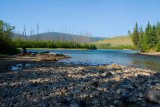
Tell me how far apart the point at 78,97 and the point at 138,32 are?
17338 cm

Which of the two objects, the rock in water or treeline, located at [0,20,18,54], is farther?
treeline, located at [0,20,18,54]

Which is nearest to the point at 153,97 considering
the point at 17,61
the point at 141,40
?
the point at 17,61

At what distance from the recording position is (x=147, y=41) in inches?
6294

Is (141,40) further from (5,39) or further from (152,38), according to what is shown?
(5,39)

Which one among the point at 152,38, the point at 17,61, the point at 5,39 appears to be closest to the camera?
the point at 17,61

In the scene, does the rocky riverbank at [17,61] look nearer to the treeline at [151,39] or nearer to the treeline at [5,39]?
the treeline at [5,39]

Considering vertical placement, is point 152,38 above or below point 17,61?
above

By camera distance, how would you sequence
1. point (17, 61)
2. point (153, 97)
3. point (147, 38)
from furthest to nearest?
1. point (147, 38)
2. point (17, 61)
3. point (153, 97)

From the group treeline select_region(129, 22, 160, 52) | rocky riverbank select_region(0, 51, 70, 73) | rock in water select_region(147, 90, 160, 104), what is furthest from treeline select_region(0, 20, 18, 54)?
treeline select_region(129, 22, 160, 52)

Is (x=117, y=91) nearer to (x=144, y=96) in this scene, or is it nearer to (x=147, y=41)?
(x=144, y=96)

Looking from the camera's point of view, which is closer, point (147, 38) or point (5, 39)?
point (5, 39)

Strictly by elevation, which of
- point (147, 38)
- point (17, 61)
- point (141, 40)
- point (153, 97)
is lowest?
point (17, 61)

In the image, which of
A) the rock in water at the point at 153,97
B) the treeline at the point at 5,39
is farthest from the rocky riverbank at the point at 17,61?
the rock in water at the point at 153,97

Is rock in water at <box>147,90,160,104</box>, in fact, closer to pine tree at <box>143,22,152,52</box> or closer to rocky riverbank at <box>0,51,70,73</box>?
rocky riverbank at <box>0,51,70,73</box>
